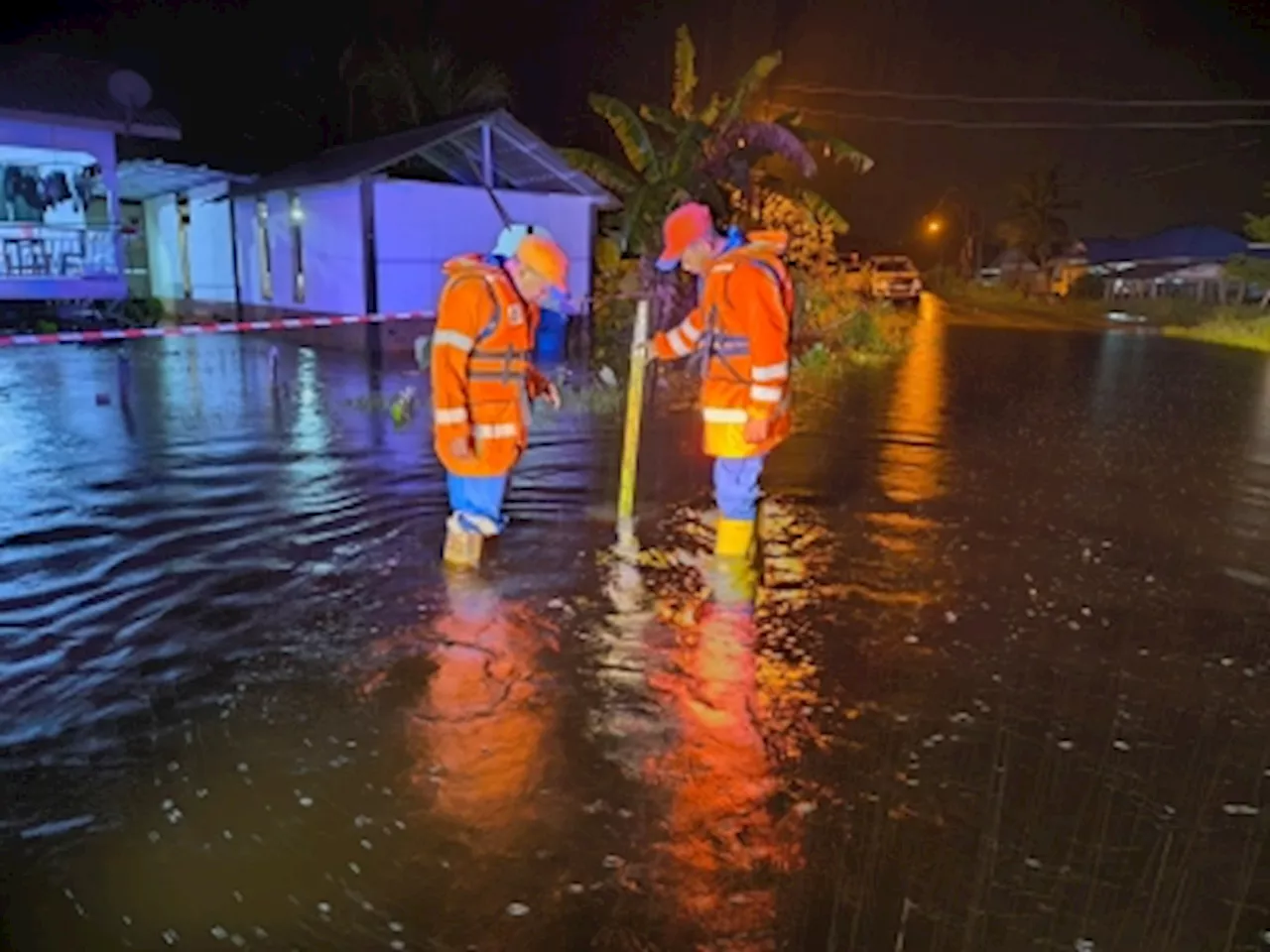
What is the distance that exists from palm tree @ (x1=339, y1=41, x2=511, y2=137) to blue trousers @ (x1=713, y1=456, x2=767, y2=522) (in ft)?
63.7

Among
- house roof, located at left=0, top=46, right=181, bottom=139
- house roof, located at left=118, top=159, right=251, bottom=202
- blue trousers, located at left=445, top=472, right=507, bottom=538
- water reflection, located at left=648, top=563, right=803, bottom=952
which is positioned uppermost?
house roof, located at left=0, top=46, right=181, bottom=139

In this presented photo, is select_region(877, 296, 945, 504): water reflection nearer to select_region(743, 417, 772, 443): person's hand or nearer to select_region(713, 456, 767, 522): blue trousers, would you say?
select_region(713, 456, 767, 522): blue trousers

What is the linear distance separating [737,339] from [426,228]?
38.7 feet

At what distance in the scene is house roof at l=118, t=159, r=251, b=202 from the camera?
18297mm

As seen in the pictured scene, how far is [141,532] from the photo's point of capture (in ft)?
20.0

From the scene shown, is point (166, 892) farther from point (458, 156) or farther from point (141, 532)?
point (458, 156)

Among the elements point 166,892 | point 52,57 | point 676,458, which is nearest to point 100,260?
point 52,57

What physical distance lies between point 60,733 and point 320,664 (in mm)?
977

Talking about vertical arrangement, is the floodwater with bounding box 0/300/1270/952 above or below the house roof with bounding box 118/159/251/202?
below

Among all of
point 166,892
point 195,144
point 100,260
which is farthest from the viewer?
point 195,144

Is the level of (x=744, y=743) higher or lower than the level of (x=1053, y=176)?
lower

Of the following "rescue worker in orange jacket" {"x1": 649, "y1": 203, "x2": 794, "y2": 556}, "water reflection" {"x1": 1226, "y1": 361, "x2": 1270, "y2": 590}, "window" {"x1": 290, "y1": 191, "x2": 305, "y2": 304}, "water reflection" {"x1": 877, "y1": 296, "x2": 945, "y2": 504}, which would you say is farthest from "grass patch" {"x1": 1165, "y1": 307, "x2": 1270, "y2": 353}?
"rescue worker in orange jacket" {"x1": 649, "y1": 203, "x2": 794, "y2": 556}

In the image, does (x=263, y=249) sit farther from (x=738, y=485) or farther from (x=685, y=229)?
(x=738, y=485)

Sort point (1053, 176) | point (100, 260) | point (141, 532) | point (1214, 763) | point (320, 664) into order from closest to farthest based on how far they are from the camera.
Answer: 1. point (1214, 763)
2. point (320, 664)
3. point (141, 532)
4. point (100, 260)
5. point (1053, 176)
